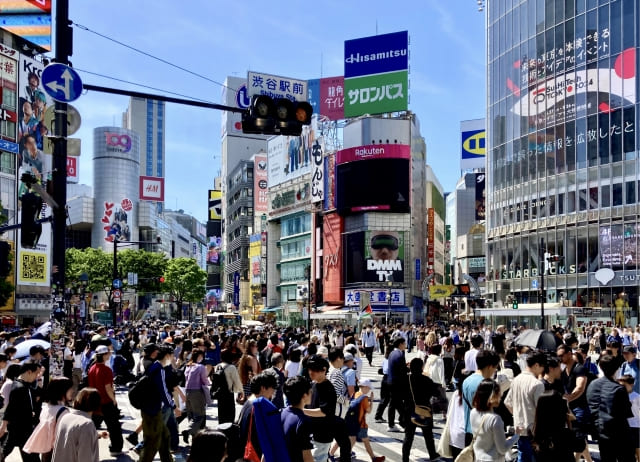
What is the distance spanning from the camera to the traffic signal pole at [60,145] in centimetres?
1009

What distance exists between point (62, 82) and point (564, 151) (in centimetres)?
5563

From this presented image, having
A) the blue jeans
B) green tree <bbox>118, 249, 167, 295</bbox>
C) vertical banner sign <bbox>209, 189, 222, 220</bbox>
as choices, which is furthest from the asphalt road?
vertical banner sign <bbox>209, 189, 222, 220</bbox>

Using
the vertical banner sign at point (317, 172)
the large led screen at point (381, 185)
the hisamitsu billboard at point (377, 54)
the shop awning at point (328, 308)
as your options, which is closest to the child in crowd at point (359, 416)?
the large led screen at point (381, 185)

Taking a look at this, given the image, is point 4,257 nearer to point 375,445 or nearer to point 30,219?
point 30,219

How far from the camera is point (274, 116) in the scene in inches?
409

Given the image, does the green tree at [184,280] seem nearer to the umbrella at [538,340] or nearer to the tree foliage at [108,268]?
the tree foliage at [108,268]

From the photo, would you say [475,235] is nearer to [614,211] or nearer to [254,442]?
[614,211]

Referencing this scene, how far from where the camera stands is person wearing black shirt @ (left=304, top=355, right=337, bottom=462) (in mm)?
8125

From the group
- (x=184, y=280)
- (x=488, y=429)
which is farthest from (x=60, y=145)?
(x=184, y=280)

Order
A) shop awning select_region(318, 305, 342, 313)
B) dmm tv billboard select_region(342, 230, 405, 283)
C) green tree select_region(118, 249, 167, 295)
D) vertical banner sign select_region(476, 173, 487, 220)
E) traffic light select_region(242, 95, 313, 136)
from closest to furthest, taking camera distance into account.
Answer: traffic light select_region(242, 95, 313, 136), dmm tv billboard select_region(342, 230, 405, 283), shop awning select_region(318, 305, 342, 313), green tree select_region(118, 249, 167, 295), vertical banner sign select_region(476, 173, 487, 220)

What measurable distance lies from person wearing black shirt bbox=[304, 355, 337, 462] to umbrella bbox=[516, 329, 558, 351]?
7.46m

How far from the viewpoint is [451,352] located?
65.8ft

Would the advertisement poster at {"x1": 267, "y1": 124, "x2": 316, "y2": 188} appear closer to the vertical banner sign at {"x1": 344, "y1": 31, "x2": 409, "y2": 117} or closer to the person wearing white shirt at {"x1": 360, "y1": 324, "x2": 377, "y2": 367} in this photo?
the vertical banner sign at {"x1": 344, "y1": 31, "x2": 409, "y2": 117}

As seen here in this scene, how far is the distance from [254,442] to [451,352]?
1404 cm
